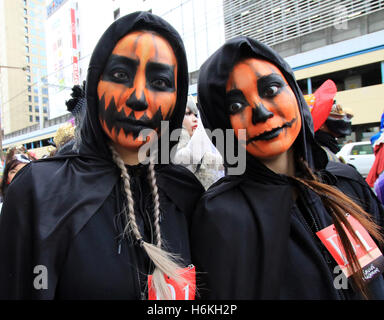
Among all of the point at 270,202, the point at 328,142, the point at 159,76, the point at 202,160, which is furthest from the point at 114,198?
the point at 328,142

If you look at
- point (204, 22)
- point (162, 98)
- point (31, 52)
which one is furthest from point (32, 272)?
point (31, 52)

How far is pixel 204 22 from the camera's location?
15461mm

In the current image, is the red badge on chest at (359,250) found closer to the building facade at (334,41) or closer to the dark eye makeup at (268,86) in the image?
the dark eye makeup at (268,86)

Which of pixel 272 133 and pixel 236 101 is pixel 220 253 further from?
pixel 236 101

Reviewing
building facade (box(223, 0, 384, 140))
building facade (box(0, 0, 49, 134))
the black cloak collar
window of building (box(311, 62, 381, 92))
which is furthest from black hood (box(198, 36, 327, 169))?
building facade (box(0, 0, 49, 134))

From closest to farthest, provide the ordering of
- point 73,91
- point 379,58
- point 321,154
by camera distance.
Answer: point 321,154 < point 73,91 < point 379,58

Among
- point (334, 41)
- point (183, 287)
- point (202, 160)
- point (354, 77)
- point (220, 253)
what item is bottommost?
point (183, 287)

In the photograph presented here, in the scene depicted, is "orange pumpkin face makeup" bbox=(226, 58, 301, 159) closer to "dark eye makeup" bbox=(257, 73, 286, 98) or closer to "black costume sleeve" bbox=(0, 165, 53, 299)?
"dark eye makeup" bbox=(257, 73, 286, 98)

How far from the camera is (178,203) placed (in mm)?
1312

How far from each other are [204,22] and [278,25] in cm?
424

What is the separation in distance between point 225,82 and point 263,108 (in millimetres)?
230

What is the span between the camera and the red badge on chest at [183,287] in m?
1.08

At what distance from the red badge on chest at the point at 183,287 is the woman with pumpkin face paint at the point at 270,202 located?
6 centimetres

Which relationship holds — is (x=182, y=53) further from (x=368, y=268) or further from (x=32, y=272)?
(x=368, y=268)
